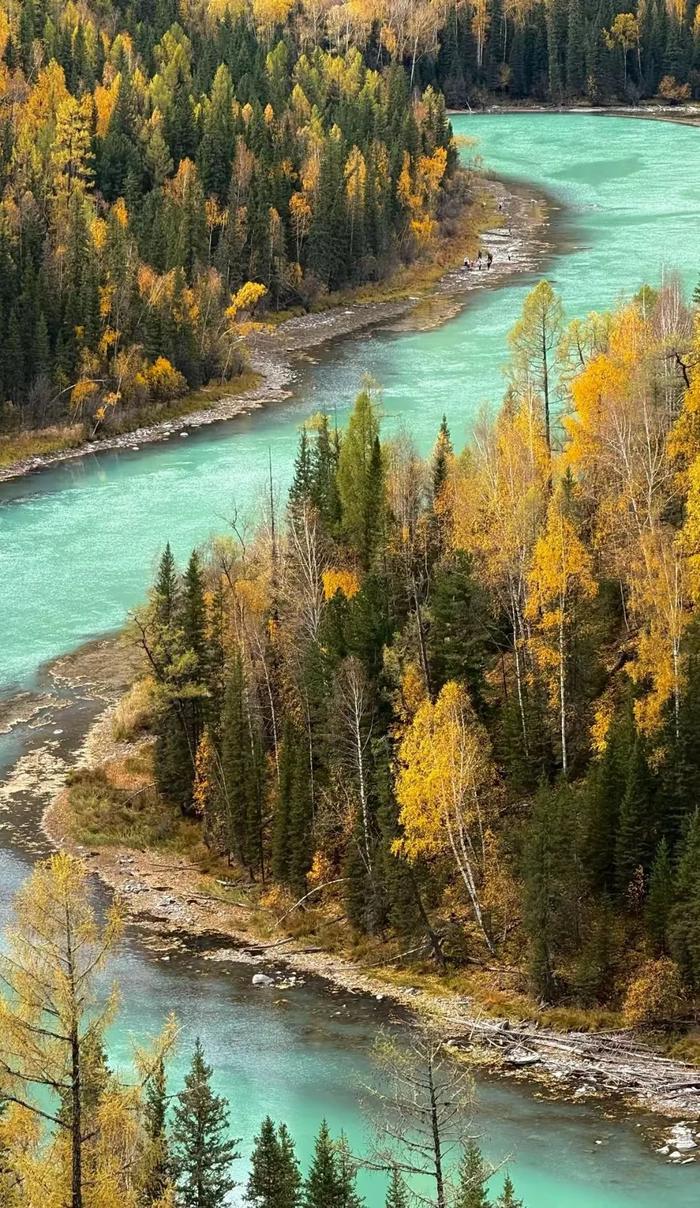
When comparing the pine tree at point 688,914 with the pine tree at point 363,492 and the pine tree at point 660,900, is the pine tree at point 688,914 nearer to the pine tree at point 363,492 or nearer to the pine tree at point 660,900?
the pine tree at point 660,900

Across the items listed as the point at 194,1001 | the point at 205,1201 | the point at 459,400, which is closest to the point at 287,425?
the point at 459,400

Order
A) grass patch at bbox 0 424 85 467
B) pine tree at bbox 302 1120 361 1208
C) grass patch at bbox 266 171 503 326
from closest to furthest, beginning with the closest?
pine tree at bbox 302 1120 361 1208
grass patch at bbox 0 424 85 467
grass patch at bbox 266 171 503 326

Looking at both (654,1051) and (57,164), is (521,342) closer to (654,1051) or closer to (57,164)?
(654,1051)

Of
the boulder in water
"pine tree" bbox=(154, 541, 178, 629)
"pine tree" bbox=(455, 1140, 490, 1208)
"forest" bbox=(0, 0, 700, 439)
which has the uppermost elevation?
"forest" bbox=(0, 0, 700, 439)

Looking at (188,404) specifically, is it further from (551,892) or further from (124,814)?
(551,892)

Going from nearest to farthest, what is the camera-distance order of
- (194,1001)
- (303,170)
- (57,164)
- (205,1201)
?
(205,1201) → (194,1001) → (57,164) → (303,170)

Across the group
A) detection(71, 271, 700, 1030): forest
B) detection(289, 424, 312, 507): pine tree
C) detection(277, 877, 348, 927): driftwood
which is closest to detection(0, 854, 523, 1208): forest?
detection(71, 271, 700, 1030): forest

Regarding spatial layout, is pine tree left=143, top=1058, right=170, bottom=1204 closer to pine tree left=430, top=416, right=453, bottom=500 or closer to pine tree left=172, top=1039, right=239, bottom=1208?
pine tree left=172, top=1039, right=239, bottom=1208

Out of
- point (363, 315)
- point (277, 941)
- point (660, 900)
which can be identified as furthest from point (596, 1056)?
point (363, 315)
